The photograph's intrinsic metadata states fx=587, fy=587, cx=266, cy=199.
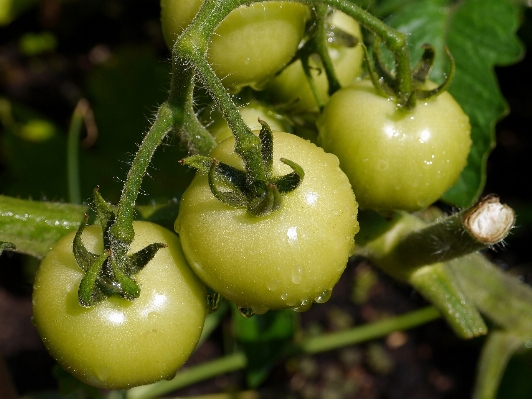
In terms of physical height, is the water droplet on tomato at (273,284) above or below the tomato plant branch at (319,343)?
above

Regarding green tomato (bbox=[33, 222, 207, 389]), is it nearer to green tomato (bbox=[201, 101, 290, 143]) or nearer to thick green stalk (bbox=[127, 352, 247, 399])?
green tomato (bbox=[201, 101, 290, 143])

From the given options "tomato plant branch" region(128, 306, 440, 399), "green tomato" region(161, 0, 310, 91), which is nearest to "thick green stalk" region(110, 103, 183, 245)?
"green tomato" region(161, 0, 310, 91)

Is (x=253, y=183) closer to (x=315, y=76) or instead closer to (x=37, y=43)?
(x=315, y=76)

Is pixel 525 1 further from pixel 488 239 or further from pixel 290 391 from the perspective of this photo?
pixel 290 391

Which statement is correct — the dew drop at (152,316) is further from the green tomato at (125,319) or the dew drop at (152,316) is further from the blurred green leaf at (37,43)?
the blurred green leaf at (37,43)

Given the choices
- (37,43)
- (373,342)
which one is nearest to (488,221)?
(373,342)

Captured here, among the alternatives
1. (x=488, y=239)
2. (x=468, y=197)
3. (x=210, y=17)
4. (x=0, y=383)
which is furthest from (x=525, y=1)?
(x=0, y=383)

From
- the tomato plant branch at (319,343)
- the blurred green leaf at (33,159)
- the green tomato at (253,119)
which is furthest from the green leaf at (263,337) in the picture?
the blurred green leaf at (33,159)
